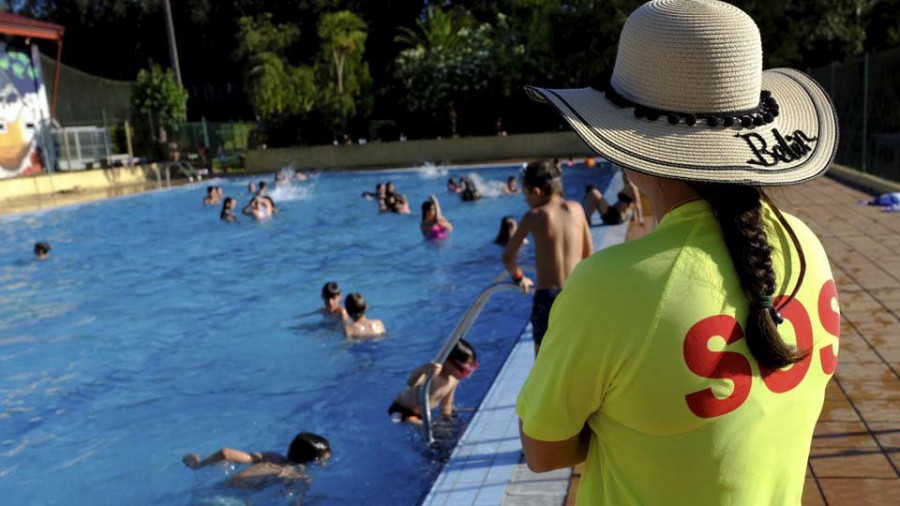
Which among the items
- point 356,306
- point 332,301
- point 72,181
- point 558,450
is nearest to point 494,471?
point 558,450

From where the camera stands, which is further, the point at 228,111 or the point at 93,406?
the point at 228,111

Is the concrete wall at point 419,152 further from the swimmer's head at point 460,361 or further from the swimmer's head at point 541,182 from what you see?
the swimmer's head at point 541,182

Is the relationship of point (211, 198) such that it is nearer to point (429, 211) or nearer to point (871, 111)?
point (429, 211)

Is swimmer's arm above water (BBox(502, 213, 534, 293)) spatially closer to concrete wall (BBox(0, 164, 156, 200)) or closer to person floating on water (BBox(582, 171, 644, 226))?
person floating on water (BBox(582, 171, 644, 226))

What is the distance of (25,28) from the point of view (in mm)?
24734

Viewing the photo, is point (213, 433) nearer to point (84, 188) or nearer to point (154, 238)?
point (154, 238)

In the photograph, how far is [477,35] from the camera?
3203cm

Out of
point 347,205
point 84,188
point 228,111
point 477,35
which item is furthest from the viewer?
point 228,111

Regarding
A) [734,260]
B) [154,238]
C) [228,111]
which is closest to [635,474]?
[734,260]

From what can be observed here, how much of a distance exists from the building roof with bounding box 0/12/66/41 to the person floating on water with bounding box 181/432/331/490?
77.3 ft

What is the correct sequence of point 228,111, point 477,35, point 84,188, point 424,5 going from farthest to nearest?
1. point 228,111
2. point 424,5
3. point 477,35
4. point 84,188

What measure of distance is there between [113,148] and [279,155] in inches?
250

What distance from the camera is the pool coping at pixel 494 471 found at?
3525 mm

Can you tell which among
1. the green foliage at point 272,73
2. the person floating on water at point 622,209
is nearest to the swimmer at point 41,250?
the person floating on water at point 622,209
